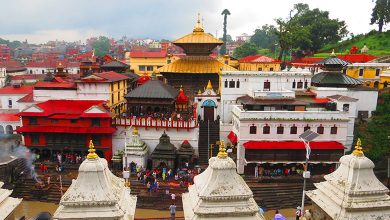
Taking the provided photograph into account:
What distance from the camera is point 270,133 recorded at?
85.4 ft

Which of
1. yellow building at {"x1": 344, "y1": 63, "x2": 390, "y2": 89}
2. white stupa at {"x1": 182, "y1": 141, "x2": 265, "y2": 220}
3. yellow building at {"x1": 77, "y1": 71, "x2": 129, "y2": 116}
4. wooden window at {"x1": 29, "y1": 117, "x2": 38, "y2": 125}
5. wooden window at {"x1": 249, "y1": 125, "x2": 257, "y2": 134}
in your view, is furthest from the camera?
yellow building at {"x1": 344, "y1": 63, "x2": 390, "y2": 89}

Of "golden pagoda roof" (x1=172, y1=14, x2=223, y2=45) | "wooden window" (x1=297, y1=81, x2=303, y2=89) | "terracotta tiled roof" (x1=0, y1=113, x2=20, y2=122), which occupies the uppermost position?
"golden pagoda roof" (x1=172, y1=14, x2=223, y2=45)

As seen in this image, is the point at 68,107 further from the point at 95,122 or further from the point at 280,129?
the point at 280,129

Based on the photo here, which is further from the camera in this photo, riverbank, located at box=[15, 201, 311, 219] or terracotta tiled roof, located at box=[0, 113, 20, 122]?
terracotta tiled roof, located at box=[0, 113, 20, 122]

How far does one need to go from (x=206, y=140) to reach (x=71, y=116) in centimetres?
1088

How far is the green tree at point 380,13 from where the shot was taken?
6031cm

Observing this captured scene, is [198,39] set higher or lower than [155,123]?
higher

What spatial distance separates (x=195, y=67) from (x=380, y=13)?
41.4m

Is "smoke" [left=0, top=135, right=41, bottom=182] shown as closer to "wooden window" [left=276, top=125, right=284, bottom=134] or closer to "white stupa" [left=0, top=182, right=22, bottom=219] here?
"white stupa" [left=0, top=182, right=22, bottom=219]

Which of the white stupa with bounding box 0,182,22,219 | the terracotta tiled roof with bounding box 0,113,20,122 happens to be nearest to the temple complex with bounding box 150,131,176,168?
the white stupa with bounding box 0,182,22,219

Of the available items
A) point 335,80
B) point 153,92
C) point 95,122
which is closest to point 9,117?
point 95,122

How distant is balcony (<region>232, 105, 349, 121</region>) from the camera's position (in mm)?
25703

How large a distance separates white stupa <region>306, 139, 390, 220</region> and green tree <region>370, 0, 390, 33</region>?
60531 millimetres

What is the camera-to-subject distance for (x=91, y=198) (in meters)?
8.70
